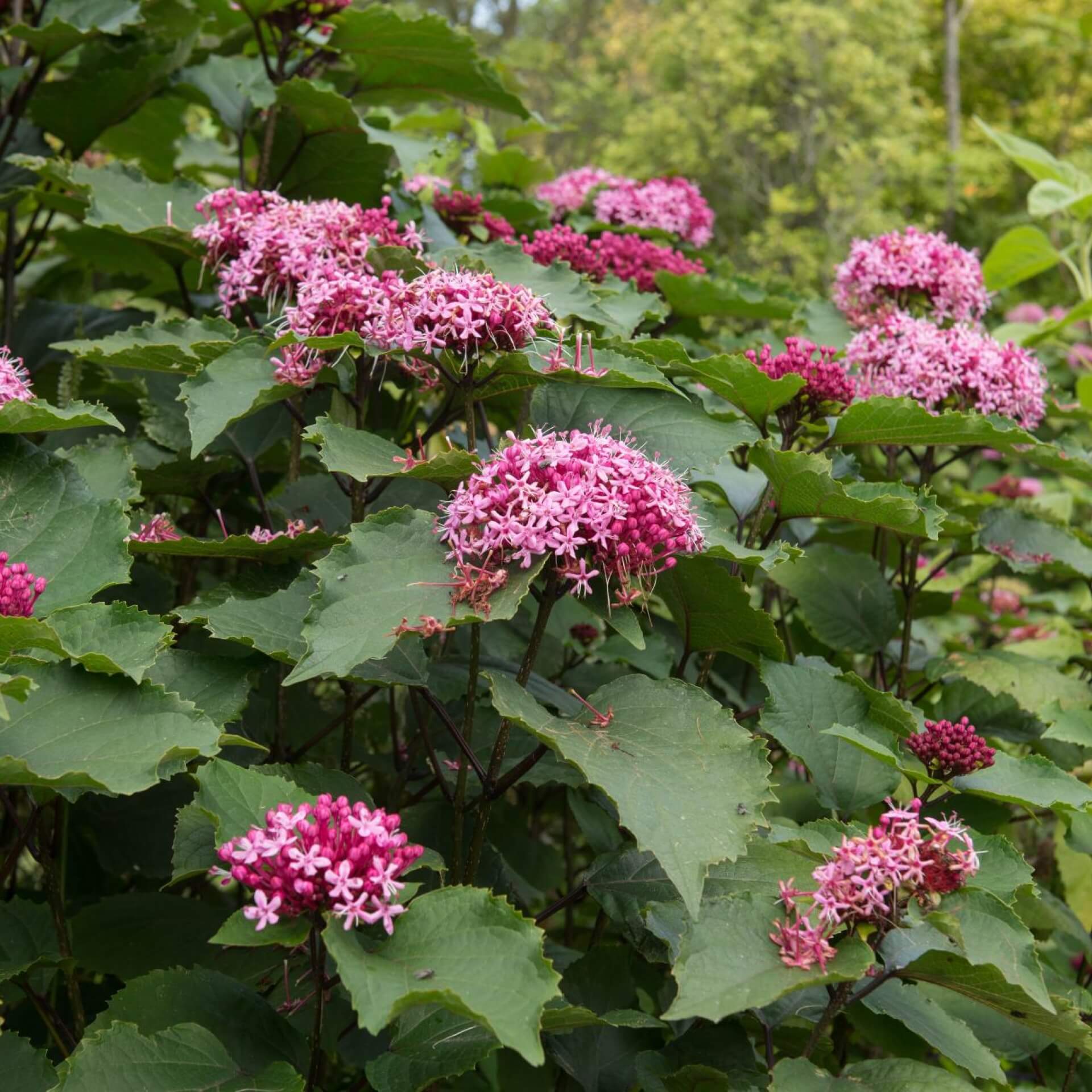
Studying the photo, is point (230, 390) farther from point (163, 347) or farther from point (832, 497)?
point (832, 497)

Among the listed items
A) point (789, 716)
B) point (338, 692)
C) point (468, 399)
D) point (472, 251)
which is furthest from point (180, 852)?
point (338, 692)

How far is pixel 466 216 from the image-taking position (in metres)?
3.07

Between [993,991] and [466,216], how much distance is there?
7.45ft

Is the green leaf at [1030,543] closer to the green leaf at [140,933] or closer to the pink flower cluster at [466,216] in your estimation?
the pink flower cluster at [466,216]

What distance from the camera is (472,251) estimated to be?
245 cm

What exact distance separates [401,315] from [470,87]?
164 centimetres

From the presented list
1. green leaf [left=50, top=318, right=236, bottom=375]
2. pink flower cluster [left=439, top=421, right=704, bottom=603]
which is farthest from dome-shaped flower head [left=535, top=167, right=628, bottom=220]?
pink flower cluster [left=439, top=421, right=704, bottom=603]

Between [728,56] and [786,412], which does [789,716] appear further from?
[728,56]

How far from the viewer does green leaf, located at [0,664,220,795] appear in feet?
4.70

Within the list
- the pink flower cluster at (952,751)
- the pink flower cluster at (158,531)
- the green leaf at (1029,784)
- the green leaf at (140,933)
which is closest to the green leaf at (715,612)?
the pink flower cluster at (952,751)

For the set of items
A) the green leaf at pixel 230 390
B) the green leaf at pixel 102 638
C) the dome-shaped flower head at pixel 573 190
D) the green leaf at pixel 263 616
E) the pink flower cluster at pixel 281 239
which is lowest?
the green leaf at pixel 263 616

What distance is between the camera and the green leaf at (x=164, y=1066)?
1473 millimetres

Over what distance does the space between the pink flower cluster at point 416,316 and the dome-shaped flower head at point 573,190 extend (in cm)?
195

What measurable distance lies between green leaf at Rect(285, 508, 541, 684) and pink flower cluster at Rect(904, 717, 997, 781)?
927mm
